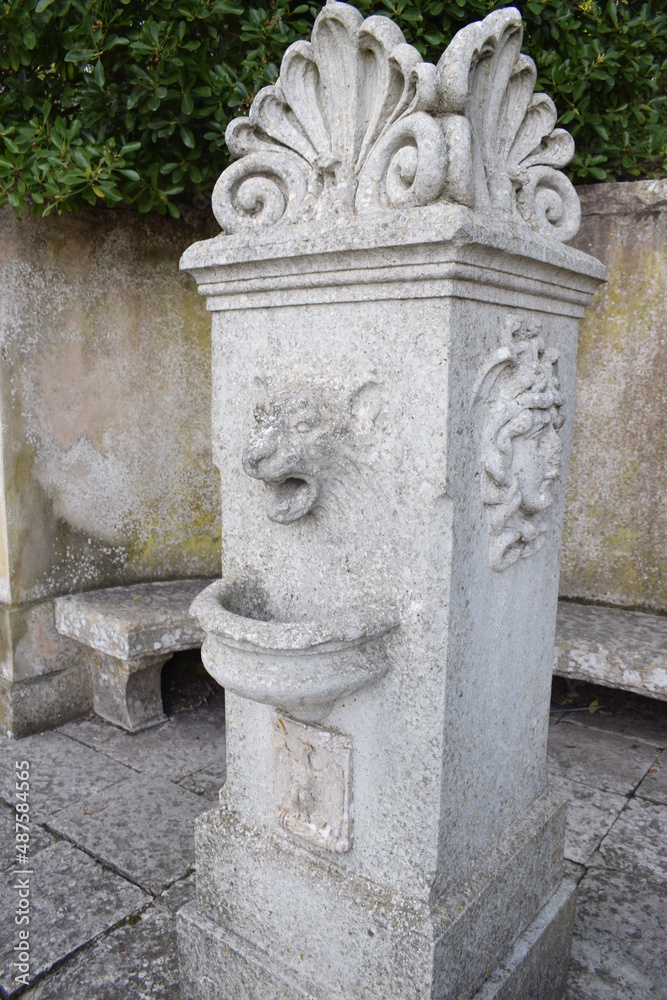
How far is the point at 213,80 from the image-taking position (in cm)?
271

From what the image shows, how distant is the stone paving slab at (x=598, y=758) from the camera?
294 cm

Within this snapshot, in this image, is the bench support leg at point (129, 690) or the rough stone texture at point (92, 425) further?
the bench support leg at point (129, 690)

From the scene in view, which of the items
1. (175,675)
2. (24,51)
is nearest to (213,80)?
(24,51)

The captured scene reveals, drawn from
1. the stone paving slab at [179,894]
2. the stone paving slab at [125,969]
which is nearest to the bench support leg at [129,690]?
the stone paving slab at [179,894]

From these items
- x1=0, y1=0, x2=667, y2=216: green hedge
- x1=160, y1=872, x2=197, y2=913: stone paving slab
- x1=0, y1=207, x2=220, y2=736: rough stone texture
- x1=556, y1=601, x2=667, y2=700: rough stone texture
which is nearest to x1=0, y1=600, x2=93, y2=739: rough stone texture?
x1=0, y1=207, x2=220, y2=736: rough stone texture

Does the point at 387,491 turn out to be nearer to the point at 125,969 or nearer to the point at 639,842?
the point at 125,969

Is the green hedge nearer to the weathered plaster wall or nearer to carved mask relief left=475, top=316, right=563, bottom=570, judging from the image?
the weathered plaster wall

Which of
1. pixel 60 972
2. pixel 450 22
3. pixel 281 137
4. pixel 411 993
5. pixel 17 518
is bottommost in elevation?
pixel 60 972

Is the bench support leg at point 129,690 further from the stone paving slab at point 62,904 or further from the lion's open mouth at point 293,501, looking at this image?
the lion's open mouth at point 293,501

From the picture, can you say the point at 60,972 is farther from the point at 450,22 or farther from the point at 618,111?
the point at 618,111

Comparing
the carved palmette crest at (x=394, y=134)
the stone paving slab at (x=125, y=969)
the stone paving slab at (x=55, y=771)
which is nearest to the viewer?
the carved palmette crest at (x=394, y=134)

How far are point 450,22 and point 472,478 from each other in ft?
7.10

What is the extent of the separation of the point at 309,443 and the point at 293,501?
0.41 feet

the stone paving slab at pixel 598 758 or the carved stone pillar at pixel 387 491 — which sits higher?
the carved stone pillar at pixel 387 491
